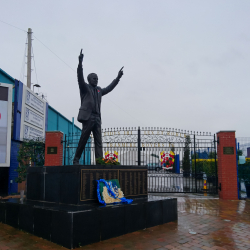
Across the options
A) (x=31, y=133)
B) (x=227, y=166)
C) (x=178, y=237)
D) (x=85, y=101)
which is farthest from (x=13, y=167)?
(x=178, y=237)

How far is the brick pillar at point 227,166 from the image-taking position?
9406 millimetres

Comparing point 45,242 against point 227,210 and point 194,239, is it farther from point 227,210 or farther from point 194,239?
point 227,210

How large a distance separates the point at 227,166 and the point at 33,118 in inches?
344

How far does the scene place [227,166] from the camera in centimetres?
955

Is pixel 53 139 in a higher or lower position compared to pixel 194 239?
higher

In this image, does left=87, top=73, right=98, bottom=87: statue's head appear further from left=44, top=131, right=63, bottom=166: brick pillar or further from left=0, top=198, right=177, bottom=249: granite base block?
left=44, top=131, right=63, bottom=166: brick pillar

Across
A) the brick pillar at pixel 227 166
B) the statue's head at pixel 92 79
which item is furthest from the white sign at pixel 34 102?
the brick pillar at pixel 227 166

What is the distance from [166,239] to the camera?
430 cm

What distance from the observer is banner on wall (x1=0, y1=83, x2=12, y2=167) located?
9609mm

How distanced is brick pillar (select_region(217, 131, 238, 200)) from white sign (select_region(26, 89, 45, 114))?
828 centimetres

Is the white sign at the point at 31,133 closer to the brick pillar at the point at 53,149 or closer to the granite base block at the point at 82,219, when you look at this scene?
the brick pillar at the point at 53,149

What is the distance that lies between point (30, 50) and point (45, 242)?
39.0 feet

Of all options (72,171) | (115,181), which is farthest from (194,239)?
(72,171)

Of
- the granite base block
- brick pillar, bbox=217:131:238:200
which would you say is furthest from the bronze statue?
brick pillar, bbox=217:131:238:200
